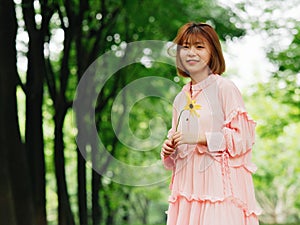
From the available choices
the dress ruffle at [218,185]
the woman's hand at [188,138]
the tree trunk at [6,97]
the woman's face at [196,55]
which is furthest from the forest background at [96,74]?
the woman's face at [196,55]

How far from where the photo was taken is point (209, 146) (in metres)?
4.57

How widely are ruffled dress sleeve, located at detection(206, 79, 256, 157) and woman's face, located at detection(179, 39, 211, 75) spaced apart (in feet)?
0.72

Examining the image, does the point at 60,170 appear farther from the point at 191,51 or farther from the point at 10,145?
the point at 191,51

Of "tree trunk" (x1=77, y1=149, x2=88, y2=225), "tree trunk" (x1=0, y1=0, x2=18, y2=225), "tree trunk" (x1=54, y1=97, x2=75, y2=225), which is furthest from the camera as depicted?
"tree trunk" (x1=77, y1=149, x2=88, y2=225)

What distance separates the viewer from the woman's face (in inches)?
187

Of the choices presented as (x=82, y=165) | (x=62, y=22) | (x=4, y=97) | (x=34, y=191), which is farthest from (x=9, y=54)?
(x=82, y=165)

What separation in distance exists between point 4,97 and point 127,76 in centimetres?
836

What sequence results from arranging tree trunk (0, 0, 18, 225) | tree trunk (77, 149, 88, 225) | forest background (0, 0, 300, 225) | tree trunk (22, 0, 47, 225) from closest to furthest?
tree trunk (0, 0, 18, 225), forest background (0, 0, 300, 225), tree trunk (22, 0, 47, 225), tree trunk (77, 149, 88, 225)

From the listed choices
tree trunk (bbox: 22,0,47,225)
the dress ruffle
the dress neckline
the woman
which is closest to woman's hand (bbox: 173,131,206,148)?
the woman

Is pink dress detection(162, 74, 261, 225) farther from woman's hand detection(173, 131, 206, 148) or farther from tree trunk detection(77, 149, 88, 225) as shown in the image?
tree trunk detection(77, 149, 88, 225)

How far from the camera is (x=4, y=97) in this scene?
31.7ft

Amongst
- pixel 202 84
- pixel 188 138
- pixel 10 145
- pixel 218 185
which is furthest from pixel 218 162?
pixel 10 145

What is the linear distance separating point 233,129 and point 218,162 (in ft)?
0.82

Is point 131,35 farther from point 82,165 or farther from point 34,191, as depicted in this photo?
point 34,191
